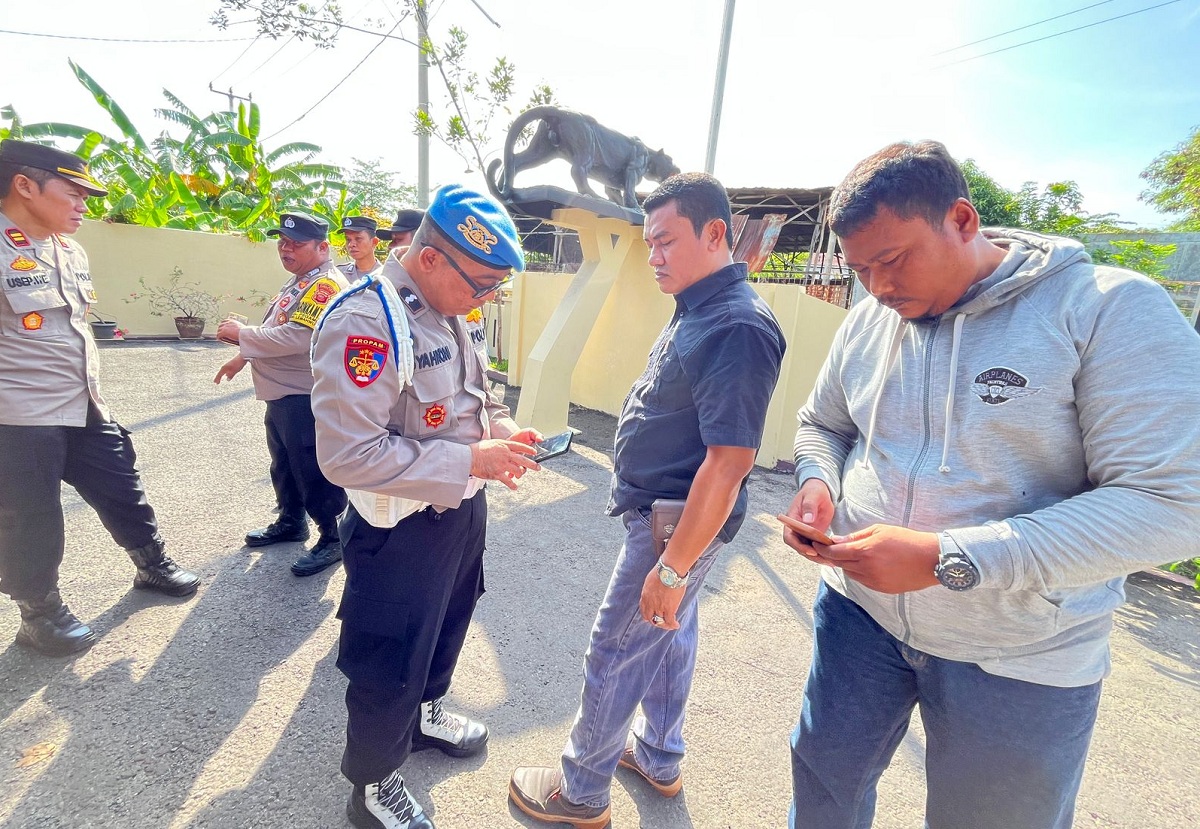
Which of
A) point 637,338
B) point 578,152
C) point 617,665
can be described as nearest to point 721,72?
point 578,152

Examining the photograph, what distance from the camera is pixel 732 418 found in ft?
4.61

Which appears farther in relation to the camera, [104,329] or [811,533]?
[104,329]

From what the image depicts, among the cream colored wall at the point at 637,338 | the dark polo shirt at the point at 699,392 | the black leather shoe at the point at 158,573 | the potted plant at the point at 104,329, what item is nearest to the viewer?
the dark polo shirt at the point at 699,392

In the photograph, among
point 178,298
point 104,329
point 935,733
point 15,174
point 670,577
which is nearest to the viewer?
point 935,733

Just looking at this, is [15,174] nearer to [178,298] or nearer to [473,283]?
[473,283]

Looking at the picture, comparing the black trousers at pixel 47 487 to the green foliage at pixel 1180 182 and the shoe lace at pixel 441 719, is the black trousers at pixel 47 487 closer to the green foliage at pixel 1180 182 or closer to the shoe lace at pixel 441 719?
the shoe lace at pixel 441 719

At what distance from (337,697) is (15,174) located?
8.42 feet

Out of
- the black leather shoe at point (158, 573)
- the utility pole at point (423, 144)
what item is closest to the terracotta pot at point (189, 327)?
the utility pole at point (423, 144)

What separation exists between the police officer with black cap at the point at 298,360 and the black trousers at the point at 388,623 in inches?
66.1

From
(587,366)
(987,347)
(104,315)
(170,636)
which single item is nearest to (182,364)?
(104,315)

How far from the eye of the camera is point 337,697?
7.43 ft

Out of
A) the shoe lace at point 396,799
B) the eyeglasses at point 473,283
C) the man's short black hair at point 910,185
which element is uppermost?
the man's short black hair at point 910,185

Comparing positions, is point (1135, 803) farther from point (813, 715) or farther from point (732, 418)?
point (732, 418)

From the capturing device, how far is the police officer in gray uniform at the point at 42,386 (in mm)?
2229
